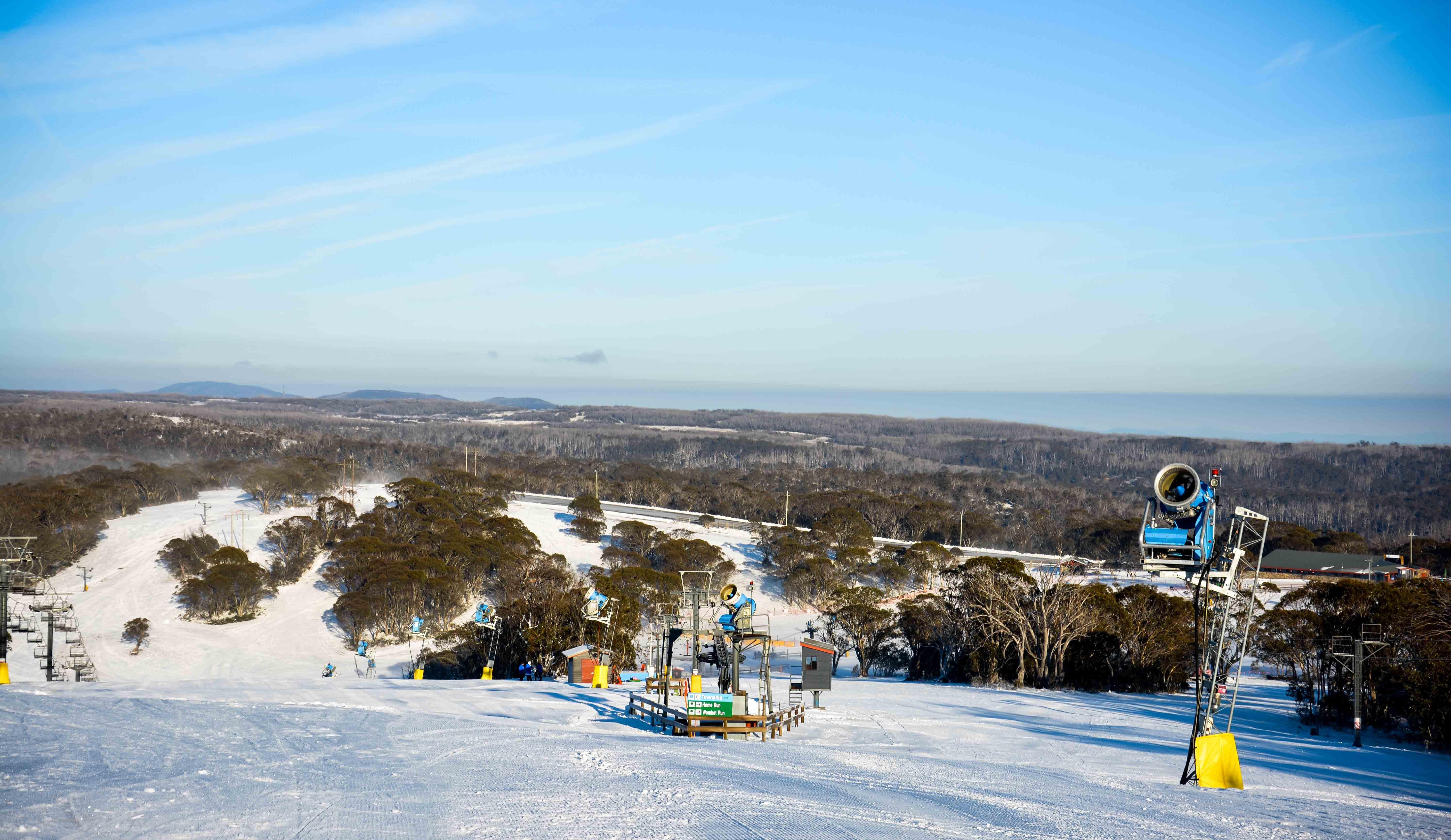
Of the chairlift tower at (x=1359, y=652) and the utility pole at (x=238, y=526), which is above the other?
the chairlift tower at (x=1359, y=652)

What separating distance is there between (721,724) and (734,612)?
2.34 metres

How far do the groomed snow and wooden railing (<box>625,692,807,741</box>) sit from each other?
18.6 inches

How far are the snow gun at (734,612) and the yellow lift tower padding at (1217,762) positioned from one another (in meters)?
8.79

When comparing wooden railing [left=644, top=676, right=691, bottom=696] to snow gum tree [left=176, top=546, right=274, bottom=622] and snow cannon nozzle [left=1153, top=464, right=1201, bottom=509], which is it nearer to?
snow cannon nozzle [left=1153, top=464, right=1201, bottom=509]

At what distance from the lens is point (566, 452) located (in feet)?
536

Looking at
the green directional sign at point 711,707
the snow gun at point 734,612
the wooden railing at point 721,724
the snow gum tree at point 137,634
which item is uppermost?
the snow gun at point 734,612

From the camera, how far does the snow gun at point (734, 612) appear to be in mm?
19094

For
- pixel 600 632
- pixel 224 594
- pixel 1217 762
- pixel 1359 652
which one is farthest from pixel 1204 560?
pixel 224 594

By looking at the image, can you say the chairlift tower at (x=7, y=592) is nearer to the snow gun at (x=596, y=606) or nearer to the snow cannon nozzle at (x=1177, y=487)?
the snow gun at (x=596, y=606)

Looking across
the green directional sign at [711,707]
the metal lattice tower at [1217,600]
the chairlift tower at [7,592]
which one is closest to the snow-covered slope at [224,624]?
the chairlift tower at [7,592]

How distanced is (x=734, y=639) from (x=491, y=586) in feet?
84.1

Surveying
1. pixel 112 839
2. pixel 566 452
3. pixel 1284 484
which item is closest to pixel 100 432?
pixel 566 452

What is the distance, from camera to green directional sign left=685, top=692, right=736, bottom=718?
18375 millimetres

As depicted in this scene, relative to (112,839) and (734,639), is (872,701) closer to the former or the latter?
(734,639)
